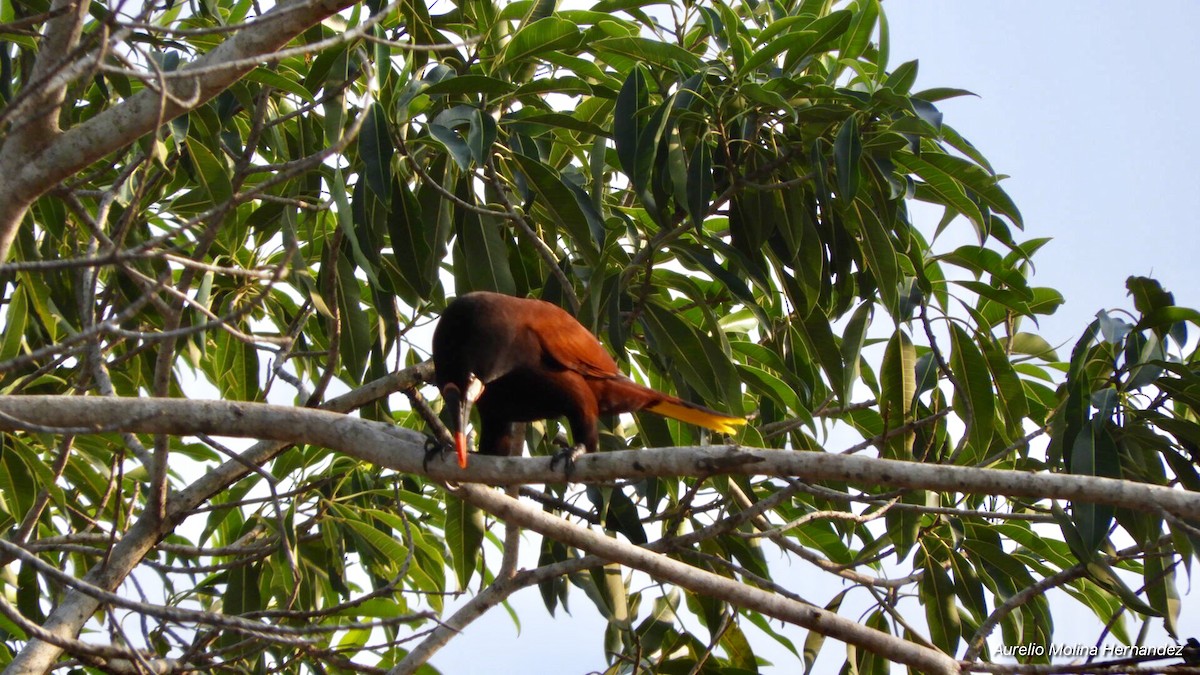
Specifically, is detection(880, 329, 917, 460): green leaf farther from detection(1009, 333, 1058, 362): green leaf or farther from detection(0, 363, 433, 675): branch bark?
detection(0, 363, 433, 675): branch bark

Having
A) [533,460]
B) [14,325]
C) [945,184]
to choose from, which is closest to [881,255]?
[945,184]

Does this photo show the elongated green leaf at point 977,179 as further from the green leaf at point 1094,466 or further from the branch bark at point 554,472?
the branch bark at point 554,472

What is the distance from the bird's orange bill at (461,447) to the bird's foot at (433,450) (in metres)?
0.02

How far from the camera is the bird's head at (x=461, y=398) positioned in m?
2.68

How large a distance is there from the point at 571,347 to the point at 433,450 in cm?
81

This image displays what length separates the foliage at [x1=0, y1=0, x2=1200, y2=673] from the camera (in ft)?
8.75

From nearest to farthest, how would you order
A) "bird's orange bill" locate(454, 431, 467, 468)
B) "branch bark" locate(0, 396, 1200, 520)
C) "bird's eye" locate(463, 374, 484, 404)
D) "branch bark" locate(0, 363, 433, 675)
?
1. "branch bark" locate(0, 396, 1200, 520)
2. "bird's orange bill" locate(454, 431, 467, 468)
3. "branch bark" locate(0, 363, 433, 675)
4. "bird's eye" locate(463, 374, 484, 404)

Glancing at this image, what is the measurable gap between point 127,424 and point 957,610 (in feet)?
8.08

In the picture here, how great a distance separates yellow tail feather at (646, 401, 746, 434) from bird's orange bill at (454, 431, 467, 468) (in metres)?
0.74

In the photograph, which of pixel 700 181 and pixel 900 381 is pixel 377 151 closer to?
pixel 700 181

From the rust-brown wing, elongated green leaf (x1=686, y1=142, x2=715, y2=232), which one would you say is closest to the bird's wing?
the rust-brown wing

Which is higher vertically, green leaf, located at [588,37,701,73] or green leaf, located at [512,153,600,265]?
green leaf, located at [588,37,701,73]

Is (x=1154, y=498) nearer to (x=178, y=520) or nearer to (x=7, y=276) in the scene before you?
(x=178, y=520)

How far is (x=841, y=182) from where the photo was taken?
2.55 meters
